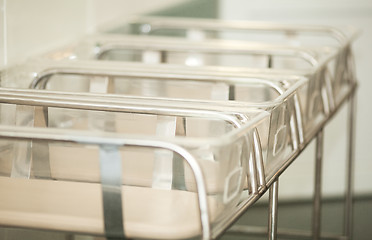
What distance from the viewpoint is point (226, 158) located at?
0.92 metres

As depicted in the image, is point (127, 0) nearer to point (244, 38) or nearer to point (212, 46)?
point (244, 38)

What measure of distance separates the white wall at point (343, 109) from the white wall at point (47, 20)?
0.57 m

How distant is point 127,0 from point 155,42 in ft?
2.49

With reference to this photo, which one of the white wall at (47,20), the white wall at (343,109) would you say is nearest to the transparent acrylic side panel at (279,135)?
the white wall at (47,20)

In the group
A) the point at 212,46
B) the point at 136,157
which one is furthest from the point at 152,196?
the point at 212,46

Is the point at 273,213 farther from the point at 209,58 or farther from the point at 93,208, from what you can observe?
the point at 209,58

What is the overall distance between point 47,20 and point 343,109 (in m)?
1.61

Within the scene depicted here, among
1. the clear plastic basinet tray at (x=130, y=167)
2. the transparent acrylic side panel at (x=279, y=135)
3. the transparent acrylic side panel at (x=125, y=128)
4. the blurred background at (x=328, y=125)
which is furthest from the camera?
the blurred background at (x=328, y=125)

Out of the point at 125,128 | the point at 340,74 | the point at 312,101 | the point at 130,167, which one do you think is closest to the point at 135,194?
the point at 130,167

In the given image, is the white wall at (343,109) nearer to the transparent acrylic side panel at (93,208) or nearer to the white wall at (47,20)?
the white wall at (47,20)

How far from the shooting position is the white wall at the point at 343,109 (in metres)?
3.03

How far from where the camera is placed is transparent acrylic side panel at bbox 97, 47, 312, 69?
6.26ft

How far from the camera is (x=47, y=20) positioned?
6.57ft

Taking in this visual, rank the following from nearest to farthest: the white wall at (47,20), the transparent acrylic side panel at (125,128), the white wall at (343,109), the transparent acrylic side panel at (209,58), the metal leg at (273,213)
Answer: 1. the transparent acrylic side panel at (125,128)
2. the metal leg at (273,213)
3. the white wall at (47,20)
4. the transparent acrylic side panel at (209,58)
5. the white wall at (343,109)
